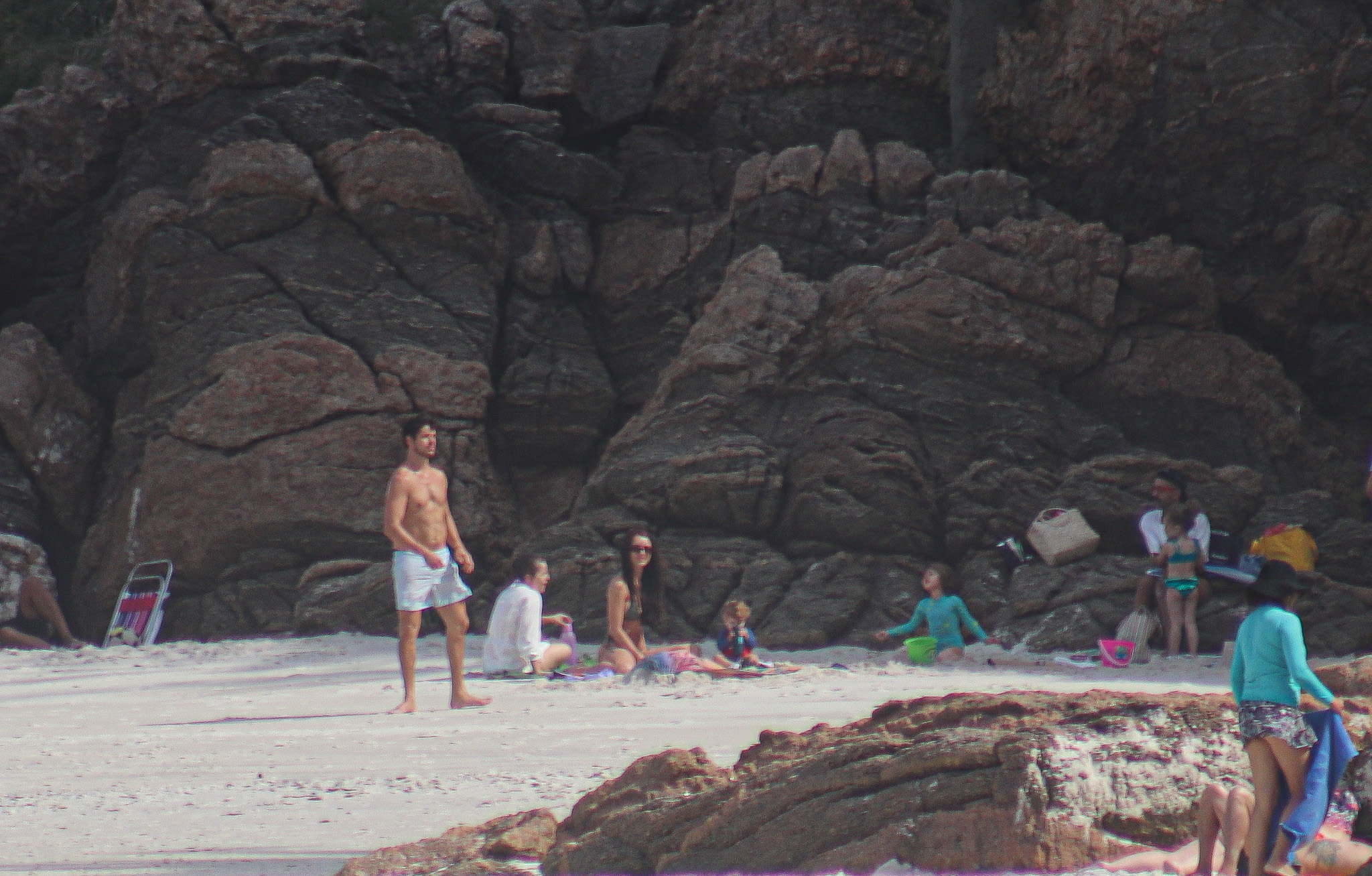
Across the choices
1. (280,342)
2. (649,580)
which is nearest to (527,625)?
(649,580)

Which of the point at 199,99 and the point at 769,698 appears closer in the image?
the point at 769,698

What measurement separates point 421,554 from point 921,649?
4.51 metres

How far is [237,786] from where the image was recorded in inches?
212

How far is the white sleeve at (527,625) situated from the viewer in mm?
9430

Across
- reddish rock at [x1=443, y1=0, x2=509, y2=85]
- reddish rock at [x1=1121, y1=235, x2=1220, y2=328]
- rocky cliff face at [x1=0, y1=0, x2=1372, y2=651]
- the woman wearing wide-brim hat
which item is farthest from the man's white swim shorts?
reddish rock at [x1=443, y1=0, x2=509, y2=85]

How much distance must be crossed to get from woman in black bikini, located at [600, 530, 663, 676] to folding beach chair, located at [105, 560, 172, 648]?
6.16m

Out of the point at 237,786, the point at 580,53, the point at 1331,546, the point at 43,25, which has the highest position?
the point at 43,25

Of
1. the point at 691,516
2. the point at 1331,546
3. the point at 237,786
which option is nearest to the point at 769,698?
the point at 237,786

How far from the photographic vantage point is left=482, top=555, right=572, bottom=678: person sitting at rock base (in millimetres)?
9453

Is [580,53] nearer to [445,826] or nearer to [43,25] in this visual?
[43,25]

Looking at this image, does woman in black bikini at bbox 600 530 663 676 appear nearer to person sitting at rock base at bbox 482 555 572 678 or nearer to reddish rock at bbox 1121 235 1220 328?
person sitting at rock base at bbox 482 555 572 678

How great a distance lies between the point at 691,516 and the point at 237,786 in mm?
8680

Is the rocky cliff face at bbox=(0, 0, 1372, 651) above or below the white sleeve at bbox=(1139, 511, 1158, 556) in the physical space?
above

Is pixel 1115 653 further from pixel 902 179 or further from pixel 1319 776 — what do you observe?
pixel 902 179
